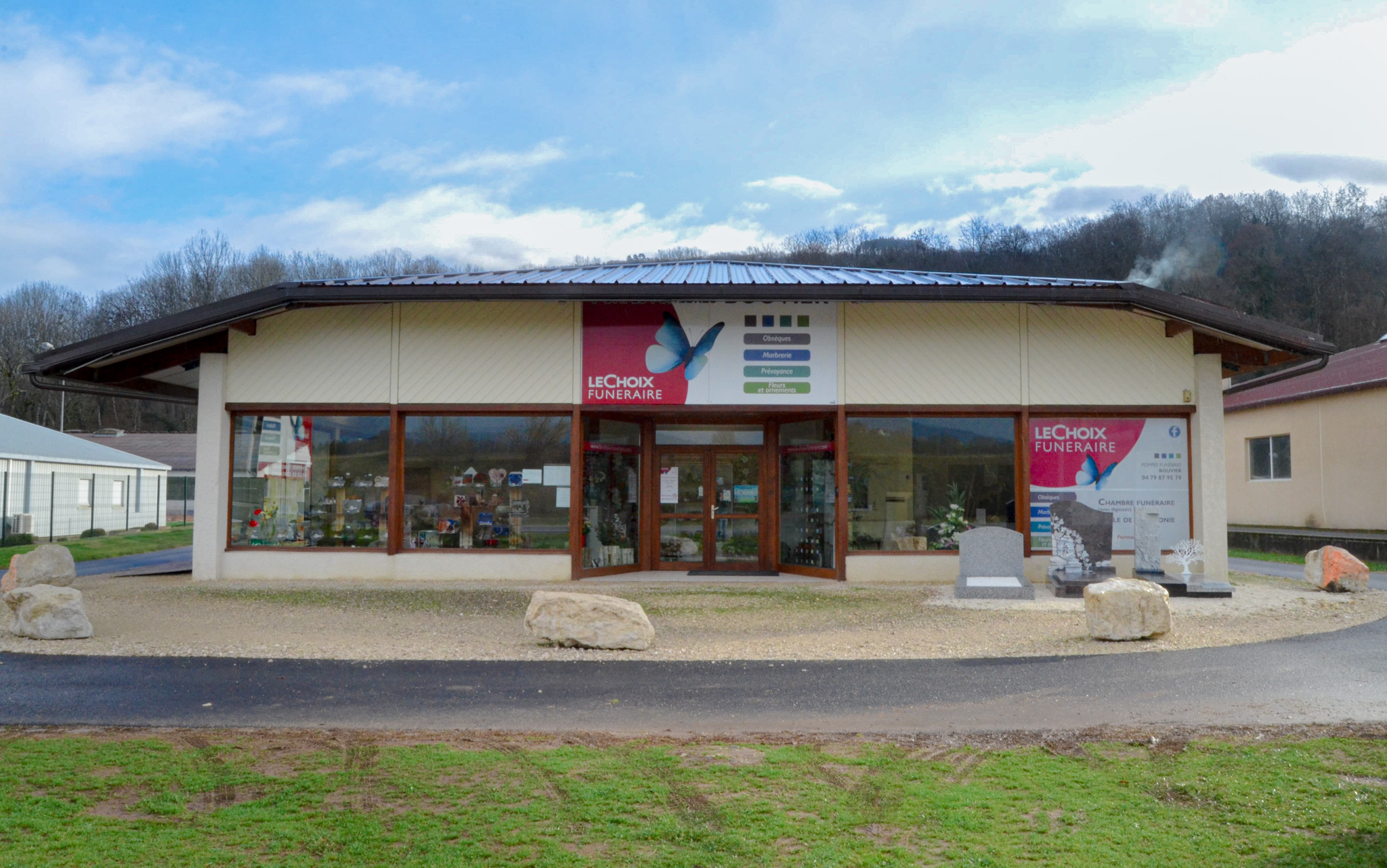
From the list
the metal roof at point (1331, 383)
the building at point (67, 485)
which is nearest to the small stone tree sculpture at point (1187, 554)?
the metal roof at point (1331, 383)

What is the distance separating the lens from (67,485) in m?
31.0

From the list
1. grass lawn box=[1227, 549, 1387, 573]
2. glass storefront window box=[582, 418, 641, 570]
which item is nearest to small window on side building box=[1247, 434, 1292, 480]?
grass lawn box=[1227, 549, 1387, 573]

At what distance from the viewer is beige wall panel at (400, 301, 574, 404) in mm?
16203

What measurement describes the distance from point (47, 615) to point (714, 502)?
10254 mm

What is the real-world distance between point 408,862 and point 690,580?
12.2 meters

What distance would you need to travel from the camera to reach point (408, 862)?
427 cm

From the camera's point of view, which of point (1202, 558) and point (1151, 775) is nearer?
point (1151, 775)

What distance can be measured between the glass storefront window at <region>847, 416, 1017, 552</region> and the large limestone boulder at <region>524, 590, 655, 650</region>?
7.28m

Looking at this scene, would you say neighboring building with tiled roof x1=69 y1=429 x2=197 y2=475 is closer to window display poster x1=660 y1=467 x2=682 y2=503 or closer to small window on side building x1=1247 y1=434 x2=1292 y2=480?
window display poster x1=660 y1=467 x2=682 y2=503

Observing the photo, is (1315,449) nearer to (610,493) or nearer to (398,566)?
(610,493)

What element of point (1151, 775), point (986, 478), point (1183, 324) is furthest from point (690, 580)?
point (1151, 775)

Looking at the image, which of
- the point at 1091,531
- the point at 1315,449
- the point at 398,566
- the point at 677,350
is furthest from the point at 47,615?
the point at 1315,449

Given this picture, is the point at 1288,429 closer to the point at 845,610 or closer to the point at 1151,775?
the point at 845,610

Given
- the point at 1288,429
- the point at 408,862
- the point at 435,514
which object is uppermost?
the point at 1288,429
